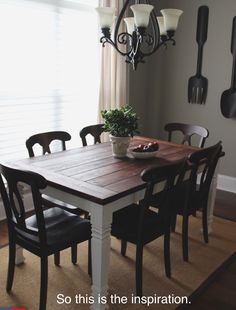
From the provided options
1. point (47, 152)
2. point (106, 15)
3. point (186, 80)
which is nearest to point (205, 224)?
point (47, 152)

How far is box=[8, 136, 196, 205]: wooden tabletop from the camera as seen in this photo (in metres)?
1.95

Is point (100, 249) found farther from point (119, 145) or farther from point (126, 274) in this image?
point (119, 145)

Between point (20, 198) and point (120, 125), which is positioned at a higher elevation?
point (120, 125)

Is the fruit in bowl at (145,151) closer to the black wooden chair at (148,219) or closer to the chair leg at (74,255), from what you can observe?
the black wooden chair at (148,219)

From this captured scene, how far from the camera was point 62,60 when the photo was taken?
3.62 metres

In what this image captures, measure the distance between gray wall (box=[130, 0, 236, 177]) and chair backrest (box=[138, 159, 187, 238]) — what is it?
2.21 meters

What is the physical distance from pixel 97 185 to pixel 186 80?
2.89 meters

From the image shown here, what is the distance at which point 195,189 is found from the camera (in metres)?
2.69

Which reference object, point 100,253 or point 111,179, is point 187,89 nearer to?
point 111,179

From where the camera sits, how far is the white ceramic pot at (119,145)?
254 cm

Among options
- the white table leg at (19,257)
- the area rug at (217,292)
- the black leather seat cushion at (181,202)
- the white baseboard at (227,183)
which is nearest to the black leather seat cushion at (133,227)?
the black leather seat cushion at (181,202)

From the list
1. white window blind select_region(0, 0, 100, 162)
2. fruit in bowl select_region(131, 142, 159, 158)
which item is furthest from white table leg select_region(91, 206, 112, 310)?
white window blind select_region(0, 0, 100, 162)

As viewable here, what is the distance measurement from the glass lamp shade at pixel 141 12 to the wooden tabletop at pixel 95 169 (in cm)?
95

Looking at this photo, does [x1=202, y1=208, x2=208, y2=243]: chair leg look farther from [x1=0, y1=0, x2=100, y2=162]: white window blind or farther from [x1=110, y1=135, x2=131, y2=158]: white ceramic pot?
[x1=0, y1=0, x2=100, y2=162]: white window blind
